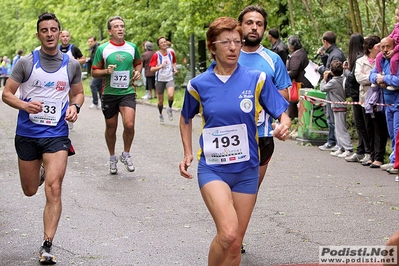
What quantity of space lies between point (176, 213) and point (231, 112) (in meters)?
3.64

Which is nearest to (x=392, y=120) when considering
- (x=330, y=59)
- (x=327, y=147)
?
(x=330, y=59)

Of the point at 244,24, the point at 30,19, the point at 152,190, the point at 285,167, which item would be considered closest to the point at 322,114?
the point at 285,167

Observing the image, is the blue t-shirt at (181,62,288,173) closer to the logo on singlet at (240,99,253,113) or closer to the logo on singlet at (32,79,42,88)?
the logo on singlet at (240,99,253,113)

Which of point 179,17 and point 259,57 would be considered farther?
point 179,17

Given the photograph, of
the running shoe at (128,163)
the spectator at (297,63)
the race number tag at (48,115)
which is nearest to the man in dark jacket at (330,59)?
the spectator at (297,63)

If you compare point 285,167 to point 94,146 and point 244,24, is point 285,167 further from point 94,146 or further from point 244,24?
point 244,24

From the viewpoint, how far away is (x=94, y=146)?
16.0m

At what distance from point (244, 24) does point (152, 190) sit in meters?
4.38

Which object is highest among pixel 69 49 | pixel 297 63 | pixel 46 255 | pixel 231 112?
pixel 231 112

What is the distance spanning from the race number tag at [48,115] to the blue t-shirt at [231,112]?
210 cm

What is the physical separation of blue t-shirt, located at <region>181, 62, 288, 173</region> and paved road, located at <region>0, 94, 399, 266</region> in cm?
144

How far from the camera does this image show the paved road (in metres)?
7.59

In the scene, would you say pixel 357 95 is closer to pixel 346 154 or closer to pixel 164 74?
pixel 346 154

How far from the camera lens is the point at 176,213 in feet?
30.8
